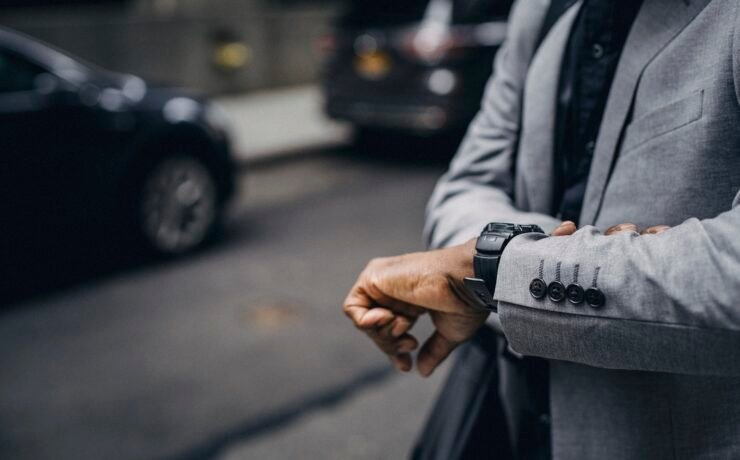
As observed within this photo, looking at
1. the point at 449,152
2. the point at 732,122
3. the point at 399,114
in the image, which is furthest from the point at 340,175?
the point at 732,122

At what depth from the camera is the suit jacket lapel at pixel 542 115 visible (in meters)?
1.44

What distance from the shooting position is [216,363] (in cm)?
424

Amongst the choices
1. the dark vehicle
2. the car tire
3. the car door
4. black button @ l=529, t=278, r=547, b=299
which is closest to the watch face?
black button @ l=529, t=278, r=547, b=299

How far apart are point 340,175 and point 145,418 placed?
548 cm

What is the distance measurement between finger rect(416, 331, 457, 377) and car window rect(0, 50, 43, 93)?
4.76m

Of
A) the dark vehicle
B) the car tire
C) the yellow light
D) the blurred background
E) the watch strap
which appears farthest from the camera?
the yellow light

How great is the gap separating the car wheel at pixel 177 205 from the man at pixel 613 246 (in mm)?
4769

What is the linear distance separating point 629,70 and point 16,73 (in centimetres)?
507

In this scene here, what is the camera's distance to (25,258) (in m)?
5.98

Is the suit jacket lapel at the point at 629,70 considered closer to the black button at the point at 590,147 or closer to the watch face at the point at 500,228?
the black button at the point at 590,147

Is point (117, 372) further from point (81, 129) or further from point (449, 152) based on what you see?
point (449, 152)

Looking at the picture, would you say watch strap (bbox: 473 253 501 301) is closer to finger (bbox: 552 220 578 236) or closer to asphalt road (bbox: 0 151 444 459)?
finger (bbox: 552 220 578 236)

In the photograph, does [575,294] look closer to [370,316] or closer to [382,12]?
[370,316]

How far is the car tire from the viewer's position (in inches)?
235
